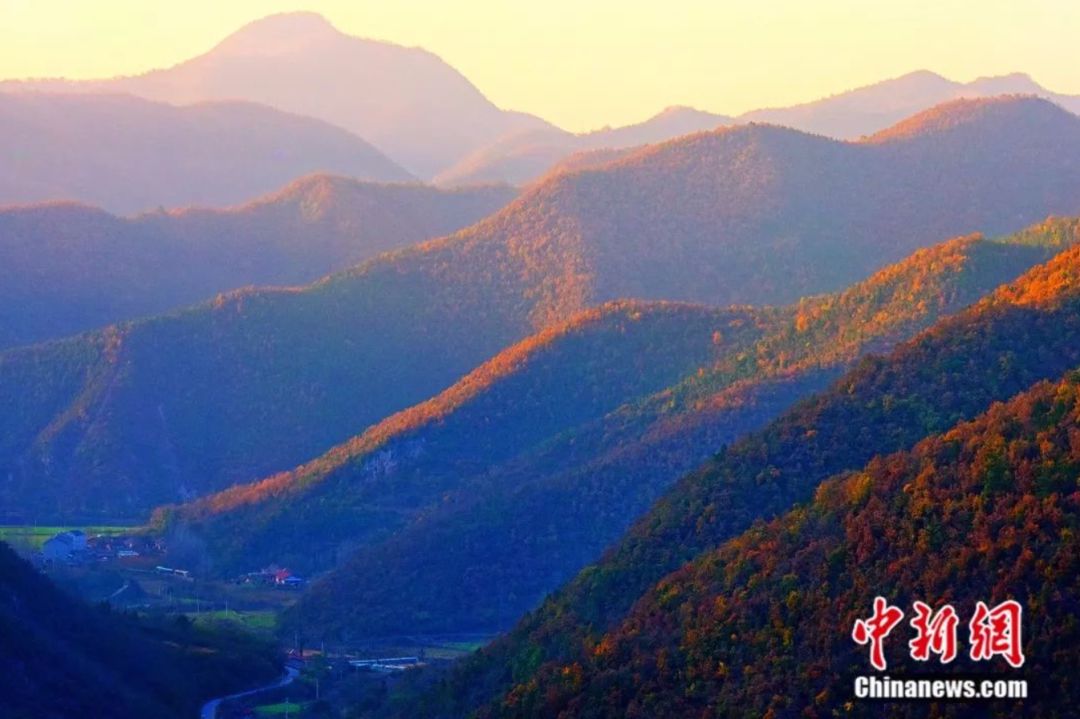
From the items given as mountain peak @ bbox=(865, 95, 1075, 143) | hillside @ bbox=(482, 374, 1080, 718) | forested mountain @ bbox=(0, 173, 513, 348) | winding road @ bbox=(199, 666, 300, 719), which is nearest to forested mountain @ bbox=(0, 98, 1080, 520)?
mountain peak @ bbox=(865, 95, 1075, 143)

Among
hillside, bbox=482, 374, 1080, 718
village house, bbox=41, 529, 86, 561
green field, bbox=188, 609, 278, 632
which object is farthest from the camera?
village house, bbox=41, 529, 86, 561

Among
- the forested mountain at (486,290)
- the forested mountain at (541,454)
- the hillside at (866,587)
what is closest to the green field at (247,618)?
the forested mountain at (541,454)

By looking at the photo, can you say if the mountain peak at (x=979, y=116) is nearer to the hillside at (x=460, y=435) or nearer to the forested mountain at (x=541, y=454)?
the forested mountain at (x=541, y=454)

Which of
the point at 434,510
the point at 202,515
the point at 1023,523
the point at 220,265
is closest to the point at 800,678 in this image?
the point at 1023,523

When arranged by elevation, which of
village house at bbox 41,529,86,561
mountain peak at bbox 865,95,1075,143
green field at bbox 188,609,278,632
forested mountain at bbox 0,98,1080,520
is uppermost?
mountain peak at bbox 865,95,1075,143

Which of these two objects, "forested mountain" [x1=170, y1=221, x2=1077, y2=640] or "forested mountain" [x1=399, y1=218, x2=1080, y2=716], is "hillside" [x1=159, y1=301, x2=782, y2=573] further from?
"forested mountain" [x1=399, y1=218, x2=1080, y2=716]

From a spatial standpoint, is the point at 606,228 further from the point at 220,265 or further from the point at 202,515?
the point at 202,515

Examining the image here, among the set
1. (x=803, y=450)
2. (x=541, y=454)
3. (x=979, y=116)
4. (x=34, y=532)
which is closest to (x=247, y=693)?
(x=803, y=450)
